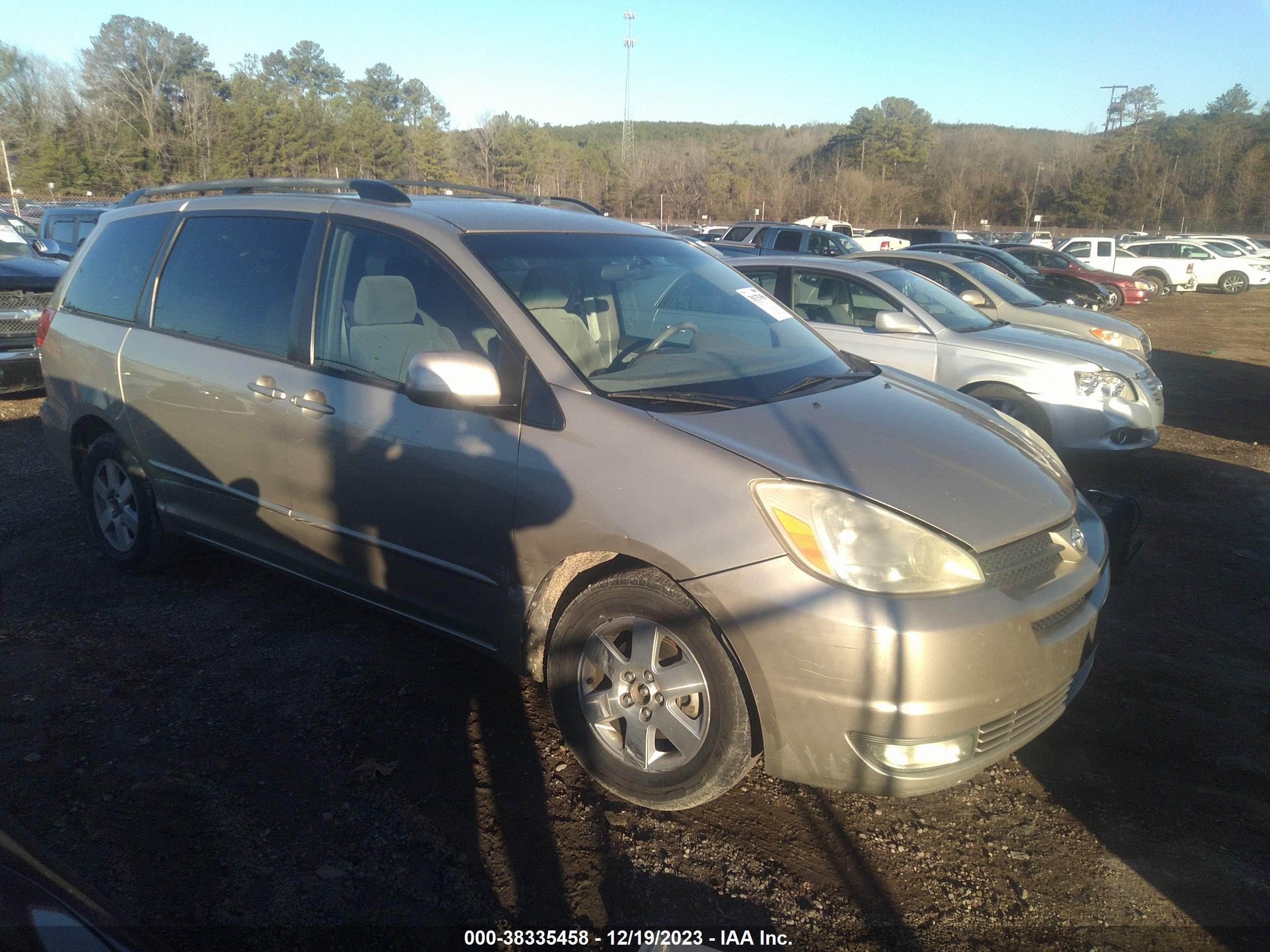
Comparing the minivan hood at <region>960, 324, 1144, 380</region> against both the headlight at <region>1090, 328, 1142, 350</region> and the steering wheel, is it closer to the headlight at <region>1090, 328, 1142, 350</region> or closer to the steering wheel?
the headlight at <region>1090, 328, 1142, 350</region>

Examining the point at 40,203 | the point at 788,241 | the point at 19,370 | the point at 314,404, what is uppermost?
the point at 40,203

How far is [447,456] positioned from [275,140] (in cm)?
5526

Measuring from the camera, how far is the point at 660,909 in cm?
240

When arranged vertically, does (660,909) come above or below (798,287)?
below

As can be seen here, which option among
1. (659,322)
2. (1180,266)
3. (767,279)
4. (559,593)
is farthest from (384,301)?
(1180,266)

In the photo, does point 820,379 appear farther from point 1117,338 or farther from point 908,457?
point 1117,338

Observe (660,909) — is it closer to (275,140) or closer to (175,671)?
(175,671)

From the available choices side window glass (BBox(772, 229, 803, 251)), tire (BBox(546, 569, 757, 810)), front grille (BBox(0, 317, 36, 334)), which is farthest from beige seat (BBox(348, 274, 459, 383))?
side window glass (BBox(772, 229, 803, 251))

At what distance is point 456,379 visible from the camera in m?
2.87

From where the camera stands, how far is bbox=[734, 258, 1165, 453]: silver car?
22.6ft

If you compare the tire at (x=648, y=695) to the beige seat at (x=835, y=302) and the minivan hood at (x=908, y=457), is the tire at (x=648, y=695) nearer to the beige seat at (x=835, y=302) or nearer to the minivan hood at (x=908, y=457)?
the minivan hood at (x=908, y=457)

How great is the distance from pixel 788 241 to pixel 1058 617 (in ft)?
55.5

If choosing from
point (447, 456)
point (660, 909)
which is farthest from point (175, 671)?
point (660, 909)

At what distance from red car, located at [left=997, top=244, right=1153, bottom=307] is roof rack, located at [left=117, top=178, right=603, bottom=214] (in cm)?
2199
